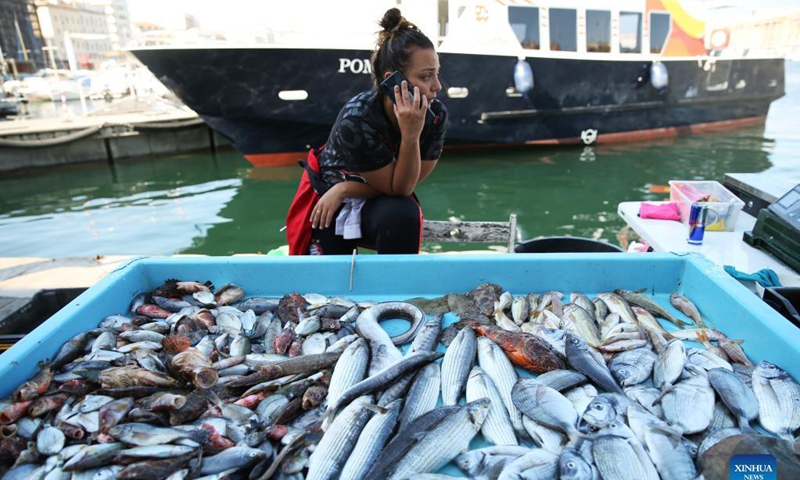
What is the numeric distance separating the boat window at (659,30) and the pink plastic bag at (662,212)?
32.6 ft

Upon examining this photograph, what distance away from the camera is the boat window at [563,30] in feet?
35.7

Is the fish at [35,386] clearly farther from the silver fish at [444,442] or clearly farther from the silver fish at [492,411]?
the silver fish at [492,411]

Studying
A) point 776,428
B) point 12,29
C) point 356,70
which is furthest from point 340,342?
point 12,29

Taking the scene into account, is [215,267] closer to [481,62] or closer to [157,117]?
[481,62]

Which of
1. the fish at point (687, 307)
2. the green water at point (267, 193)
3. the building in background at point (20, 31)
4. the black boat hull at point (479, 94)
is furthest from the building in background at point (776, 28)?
the building in background at point (20, 31)

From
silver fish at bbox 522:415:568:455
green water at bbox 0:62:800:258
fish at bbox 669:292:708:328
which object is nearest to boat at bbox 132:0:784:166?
green water at bbox 0:62:800:258

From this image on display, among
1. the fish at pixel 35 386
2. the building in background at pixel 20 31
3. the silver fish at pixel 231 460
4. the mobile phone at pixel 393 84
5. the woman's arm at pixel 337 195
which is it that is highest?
the building in background at pixel 20 31

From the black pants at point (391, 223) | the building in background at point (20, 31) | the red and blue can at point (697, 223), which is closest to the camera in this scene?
the black pants at point (391, 223)

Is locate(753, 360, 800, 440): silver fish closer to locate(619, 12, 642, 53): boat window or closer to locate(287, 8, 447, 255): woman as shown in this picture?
locate(287, 8, 447, 255): woman

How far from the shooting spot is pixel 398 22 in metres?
2.60

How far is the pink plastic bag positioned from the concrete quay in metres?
13.5

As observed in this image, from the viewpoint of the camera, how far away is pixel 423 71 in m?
2.47

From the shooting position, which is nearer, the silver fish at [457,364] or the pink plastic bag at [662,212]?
the silver fish at [457,364]

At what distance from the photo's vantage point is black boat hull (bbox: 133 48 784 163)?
9.52m
